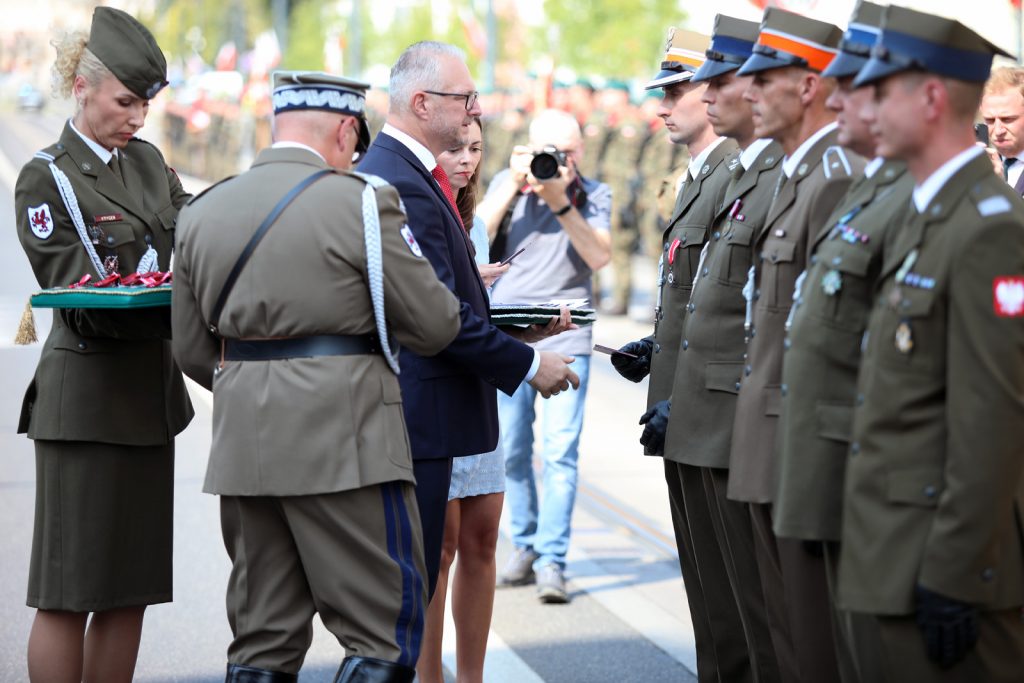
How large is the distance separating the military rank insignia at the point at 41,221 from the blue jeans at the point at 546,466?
8.83 ft

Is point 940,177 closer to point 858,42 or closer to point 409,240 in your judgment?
point 858,42

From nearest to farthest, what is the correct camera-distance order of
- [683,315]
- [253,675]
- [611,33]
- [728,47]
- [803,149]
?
1. [253,675]
2. [803,149]
3. [728,47]
4. [683,315]
5. [611,33]

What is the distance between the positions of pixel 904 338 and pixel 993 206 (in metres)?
0.33

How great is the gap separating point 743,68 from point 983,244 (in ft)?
3.69

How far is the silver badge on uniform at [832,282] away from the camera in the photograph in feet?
11.1

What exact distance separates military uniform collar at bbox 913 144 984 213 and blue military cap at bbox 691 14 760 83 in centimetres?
124

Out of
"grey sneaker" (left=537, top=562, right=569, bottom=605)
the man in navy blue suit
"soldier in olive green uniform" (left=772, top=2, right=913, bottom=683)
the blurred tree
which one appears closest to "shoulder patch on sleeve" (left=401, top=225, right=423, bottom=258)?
the man in navy blue suit

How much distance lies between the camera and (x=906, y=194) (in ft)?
11.0

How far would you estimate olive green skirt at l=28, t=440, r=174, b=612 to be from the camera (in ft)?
14.7

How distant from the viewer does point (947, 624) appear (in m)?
3.10

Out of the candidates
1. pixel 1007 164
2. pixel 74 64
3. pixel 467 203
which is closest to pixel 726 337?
pixel 467 203

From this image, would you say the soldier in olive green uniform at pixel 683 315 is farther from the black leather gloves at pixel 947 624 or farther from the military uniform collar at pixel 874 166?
the black leather gloves at pixel 947 624

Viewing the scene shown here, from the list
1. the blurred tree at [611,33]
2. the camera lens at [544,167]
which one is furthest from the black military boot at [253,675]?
the blurred tree at [611,33]

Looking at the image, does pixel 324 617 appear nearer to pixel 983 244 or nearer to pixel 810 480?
pixel 810 480
